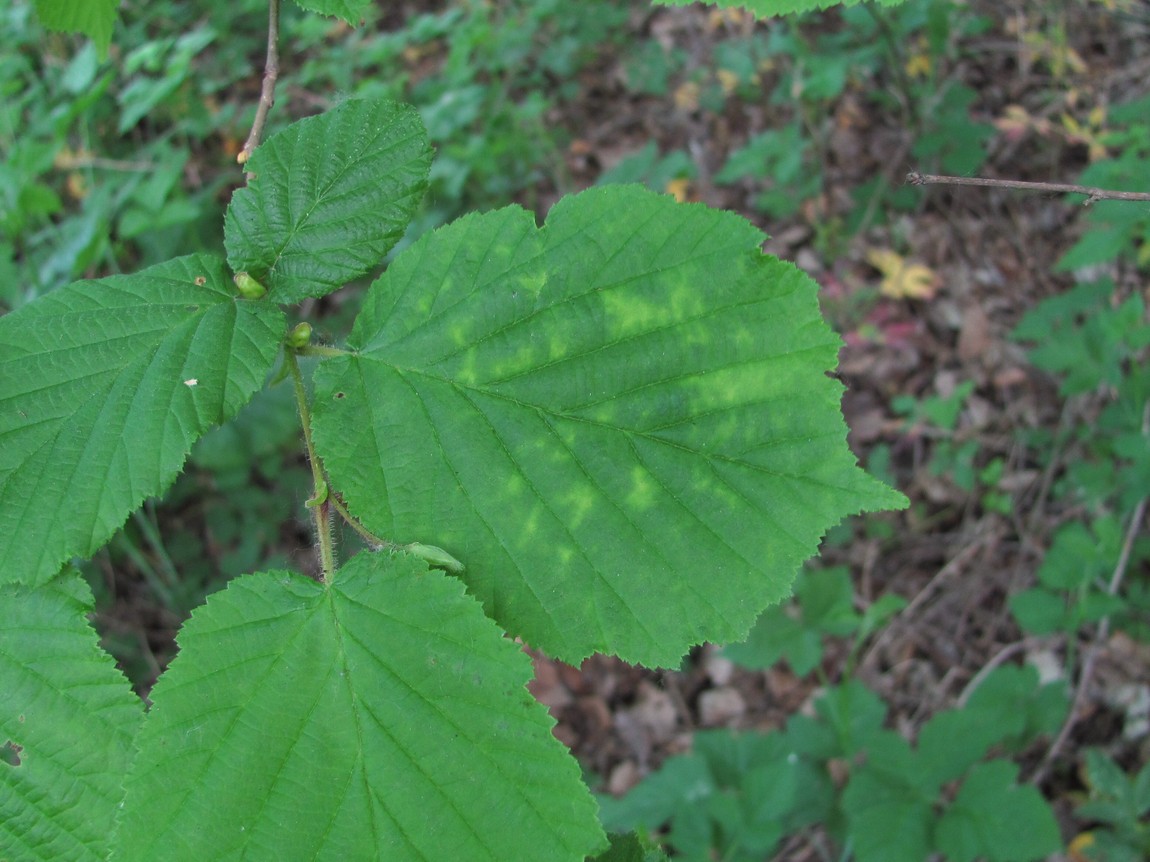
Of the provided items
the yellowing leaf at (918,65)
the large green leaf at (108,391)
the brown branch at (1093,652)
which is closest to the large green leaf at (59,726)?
the large green leaf at (108,391)

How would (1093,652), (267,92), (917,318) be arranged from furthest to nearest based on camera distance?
(917,318) < (1093,652) < (267,92)

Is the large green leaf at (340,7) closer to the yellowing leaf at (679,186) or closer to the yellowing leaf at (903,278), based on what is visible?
the yellowing leaf at (679,186)

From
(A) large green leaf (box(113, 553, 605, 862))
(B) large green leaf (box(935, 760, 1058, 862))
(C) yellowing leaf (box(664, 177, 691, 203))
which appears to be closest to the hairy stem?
(A) large green leaf (box(113, 553, 605, 862))

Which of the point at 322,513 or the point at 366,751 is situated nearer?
the point at 366,751

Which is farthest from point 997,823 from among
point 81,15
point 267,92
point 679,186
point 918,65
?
point 918,65

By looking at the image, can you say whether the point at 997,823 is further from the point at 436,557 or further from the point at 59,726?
the point at 59,726

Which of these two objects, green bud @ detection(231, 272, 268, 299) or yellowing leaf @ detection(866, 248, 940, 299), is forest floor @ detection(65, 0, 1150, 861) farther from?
green bud @ detection(231, 272, 268, 299)

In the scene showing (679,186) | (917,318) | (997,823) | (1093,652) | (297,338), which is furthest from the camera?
(679,186)
